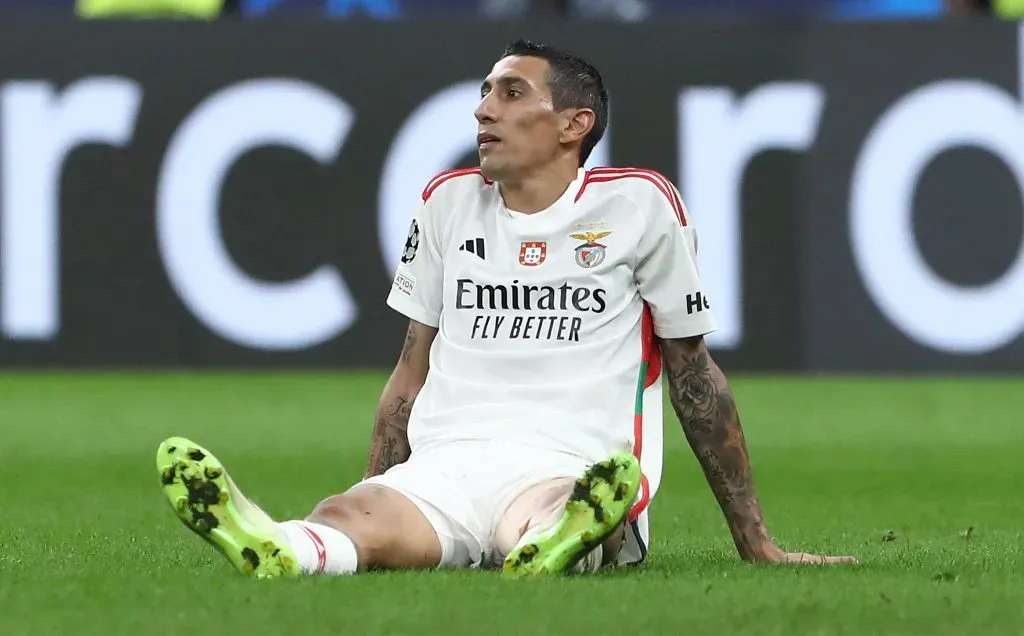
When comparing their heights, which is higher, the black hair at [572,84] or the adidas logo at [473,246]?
the black hair at [572,84]

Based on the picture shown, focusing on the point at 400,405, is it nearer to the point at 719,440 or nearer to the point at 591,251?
the point at 591,251

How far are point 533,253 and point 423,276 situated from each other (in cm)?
31

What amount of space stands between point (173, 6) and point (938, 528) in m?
8.55

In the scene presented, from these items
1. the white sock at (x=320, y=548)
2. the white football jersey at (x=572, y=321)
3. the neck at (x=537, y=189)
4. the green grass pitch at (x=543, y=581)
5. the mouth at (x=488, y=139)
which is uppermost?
the mouth at (x=488, y=139)

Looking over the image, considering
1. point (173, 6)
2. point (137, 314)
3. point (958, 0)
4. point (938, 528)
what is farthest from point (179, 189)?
point (938, 528)

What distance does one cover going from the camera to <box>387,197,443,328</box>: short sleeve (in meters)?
4.99

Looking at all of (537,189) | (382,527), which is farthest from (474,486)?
(537,189)

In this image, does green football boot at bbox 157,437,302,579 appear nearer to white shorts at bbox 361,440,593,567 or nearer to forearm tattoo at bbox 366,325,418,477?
white shorts at bbox 361,440,593,567

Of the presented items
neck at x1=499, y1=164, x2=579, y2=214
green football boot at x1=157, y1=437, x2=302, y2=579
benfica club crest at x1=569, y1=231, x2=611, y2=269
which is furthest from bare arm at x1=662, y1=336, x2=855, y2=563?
green football boot at x1=157, y1=437, x2=302, y2=579

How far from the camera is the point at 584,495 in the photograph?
13.8ft

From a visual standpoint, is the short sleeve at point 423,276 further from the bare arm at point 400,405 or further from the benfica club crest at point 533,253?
the benfica club crest at point 533,253

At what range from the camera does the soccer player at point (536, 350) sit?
460 cm

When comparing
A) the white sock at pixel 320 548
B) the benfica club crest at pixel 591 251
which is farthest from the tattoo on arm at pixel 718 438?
the white sock at pixel 320 548

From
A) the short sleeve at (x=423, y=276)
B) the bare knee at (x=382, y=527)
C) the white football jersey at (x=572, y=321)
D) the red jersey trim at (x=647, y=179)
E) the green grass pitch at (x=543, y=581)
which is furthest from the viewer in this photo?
the short sleeve at (x=423, y=276)
